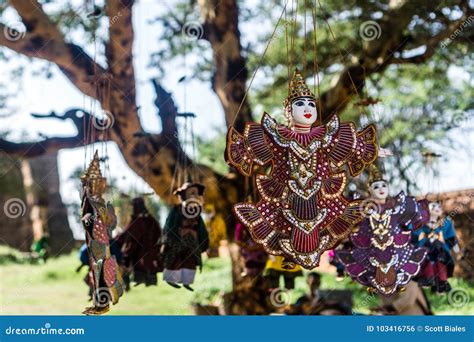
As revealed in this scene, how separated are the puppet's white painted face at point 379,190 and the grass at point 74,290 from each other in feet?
12.9

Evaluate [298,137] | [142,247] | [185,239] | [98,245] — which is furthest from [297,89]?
[142,247]

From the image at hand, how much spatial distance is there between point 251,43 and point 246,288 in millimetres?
2738

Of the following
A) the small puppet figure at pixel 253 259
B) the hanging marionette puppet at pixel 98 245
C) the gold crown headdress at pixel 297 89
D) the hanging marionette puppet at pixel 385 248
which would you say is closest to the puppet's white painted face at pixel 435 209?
the hanging marionette puppet at pixel 385 248

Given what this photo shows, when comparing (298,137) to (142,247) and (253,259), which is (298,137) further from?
(253,259)

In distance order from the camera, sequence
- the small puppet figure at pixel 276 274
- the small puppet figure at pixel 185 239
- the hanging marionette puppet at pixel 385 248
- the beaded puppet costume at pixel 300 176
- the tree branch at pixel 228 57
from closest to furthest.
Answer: the beaded puppet costume at pixel 300 176 < the hanging marionette puppet at pixel 385 248 < the small puppet figure at pixel 185 239 < the small puppet figure at pixel 276 274 < the tree branch at pixel 228 57

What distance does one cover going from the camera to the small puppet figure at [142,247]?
5566mm

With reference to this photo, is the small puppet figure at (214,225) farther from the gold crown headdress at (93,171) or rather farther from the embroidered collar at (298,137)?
the embroidered collar at (298,137)

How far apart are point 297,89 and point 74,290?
7.15 metres

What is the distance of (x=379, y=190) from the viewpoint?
474cm

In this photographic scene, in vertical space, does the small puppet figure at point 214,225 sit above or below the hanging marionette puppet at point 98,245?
above

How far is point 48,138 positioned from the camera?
6656 millimetres

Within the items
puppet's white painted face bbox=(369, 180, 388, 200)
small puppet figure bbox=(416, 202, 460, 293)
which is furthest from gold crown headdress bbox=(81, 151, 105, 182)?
small puppet figure bbox=(416, 202, 460, 293)

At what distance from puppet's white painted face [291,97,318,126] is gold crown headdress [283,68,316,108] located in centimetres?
3


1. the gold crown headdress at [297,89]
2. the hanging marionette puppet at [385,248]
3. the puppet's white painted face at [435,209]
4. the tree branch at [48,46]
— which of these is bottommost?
the hanging marionette puppet at [385,248]
